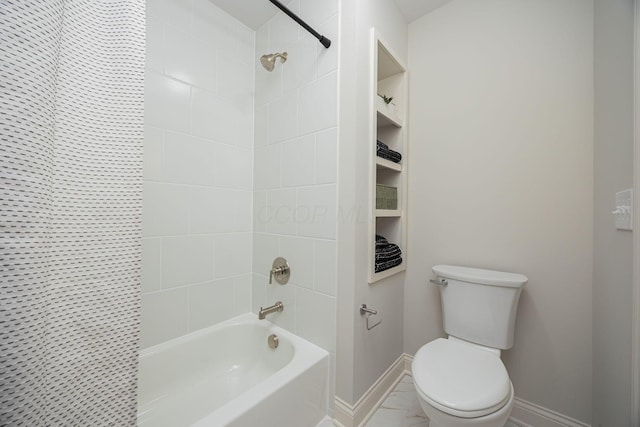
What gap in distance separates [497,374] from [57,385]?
1.37 metres

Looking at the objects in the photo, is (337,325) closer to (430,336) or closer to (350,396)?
(350,396)

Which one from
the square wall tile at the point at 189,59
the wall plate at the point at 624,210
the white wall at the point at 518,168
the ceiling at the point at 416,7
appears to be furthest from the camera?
the ceiling at the point at 416,7

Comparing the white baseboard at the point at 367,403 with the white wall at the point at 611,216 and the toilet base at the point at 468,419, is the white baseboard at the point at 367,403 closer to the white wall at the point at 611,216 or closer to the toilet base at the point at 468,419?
the toilet base at the point at 468,419

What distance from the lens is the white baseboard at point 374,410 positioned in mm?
1092

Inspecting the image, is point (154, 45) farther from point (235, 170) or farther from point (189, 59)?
point (235, 170)

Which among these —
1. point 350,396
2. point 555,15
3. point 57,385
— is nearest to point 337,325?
point 350,396

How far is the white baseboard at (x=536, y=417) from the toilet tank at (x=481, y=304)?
0.39 m

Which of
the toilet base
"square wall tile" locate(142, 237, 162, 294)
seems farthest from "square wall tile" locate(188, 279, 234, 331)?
the toilet base

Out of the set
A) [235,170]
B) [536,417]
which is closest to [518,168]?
[536,417]

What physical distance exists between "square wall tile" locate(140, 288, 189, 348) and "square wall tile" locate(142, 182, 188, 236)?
1.11 ft

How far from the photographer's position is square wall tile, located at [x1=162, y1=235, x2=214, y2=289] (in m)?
1.21

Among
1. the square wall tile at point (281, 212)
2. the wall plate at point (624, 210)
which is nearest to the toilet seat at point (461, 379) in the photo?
the wall plate at point (624, 210)

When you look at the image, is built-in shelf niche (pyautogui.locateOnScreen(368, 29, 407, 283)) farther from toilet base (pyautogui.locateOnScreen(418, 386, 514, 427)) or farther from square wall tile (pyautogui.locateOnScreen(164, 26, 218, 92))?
square wall tile (pyautogui.locateOnScreen(164, 26, 218, 92))

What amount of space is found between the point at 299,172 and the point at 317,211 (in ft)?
0.86
